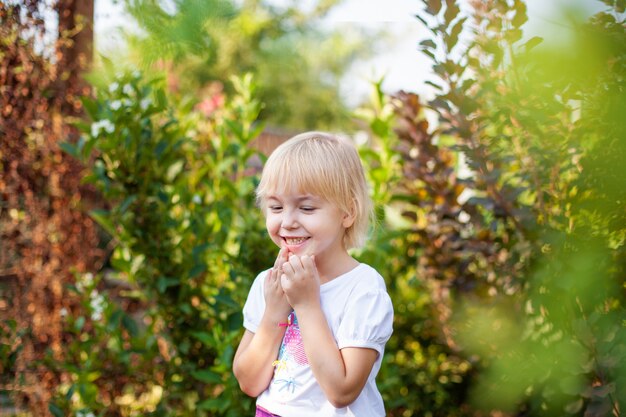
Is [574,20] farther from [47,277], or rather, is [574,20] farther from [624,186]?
[47,277]

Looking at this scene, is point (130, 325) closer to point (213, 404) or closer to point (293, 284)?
point (213, 404)

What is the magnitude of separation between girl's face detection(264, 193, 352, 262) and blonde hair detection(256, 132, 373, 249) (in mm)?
19

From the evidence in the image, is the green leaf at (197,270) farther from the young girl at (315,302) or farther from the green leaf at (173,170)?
the young girl at (315,302)

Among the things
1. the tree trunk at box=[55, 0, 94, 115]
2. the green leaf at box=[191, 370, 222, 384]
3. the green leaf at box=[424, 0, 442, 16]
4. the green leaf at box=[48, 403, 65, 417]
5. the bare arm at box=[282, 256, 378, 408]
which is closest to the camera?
the bare arm at box=[282, 256, 378, 408]

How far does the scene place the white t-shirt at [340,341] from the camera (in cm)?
165

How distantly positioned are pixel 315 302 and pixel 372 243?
151 cm

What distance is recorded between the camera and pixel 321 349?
1.62m

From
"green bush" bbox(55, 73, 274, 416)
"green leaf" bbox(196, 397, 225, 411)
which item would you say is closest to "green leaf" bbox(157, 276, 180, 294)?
"green bush" bbox(55, 73, 274, 416)

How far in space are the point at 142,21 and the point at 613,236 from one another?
1385 millimetres

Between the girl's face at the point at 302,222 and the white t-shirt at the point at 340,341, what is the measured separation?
0.11 m

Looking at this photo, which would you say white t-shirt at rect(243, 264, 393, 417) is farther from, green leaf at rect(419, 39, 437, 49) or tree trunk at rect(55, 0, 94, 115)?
tree trunk at rect(55, 0, 94, 115)

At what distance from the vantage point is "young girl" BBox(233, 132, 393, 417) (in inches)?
64.2

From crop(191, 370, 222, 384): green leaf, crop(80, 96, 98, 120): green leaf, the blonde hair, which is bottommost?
crop(191, 370, 222, 384): green leaf

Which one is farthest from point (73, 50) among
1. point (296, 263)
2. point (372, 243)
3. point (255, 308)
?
point (296, 263)
